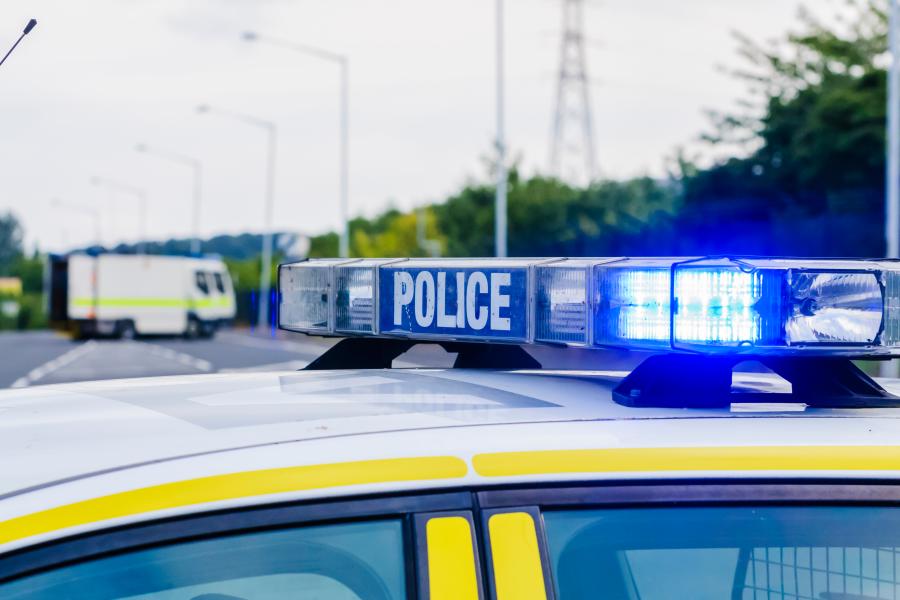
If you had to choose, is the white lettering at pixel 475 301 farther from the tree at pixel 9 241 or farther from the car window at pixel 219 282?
the tree at pixel 9 241

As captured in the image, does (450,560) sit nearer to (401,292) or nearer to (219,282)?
(401,292)

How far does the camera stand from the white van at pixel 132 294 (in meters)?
43.5

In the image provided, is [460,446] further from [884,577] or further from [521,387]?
→ [884,577]

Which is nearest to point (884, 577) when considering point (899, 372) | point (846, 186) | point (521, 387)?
point (521, 387)

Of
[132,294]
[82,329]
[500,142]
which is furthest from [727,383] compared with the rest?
[82,329]

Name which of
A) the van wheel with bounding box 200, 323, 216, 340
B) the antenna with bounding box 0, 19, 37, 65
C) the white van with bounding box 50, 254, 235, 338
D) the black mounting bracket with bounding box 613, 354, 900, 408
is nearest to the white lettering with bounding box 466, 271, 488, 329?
the black mounting bracket with bounding box 613, 354, 900, 408

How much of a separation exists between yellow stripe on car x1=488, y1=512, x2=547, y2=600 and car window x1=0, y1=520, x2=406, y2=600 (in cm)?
11

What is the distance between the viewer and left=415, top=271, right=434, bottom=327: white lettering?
229cm

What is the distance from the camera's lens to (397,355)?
101 inches

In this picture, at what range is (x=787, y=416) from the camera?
1.76m

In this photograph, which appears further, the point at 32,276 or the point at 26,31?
the point at 32,276

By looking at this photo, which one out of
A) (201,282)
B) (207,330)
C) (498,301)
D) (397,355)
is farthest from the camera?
(207,330)

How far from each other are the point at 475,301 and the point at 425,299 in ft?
0.44

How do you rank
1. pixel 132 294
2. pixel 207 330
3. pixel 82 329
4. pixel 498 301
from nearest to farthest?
pixel 498 301
pixel 132 294
pixel 82 329
pixel 207 330
